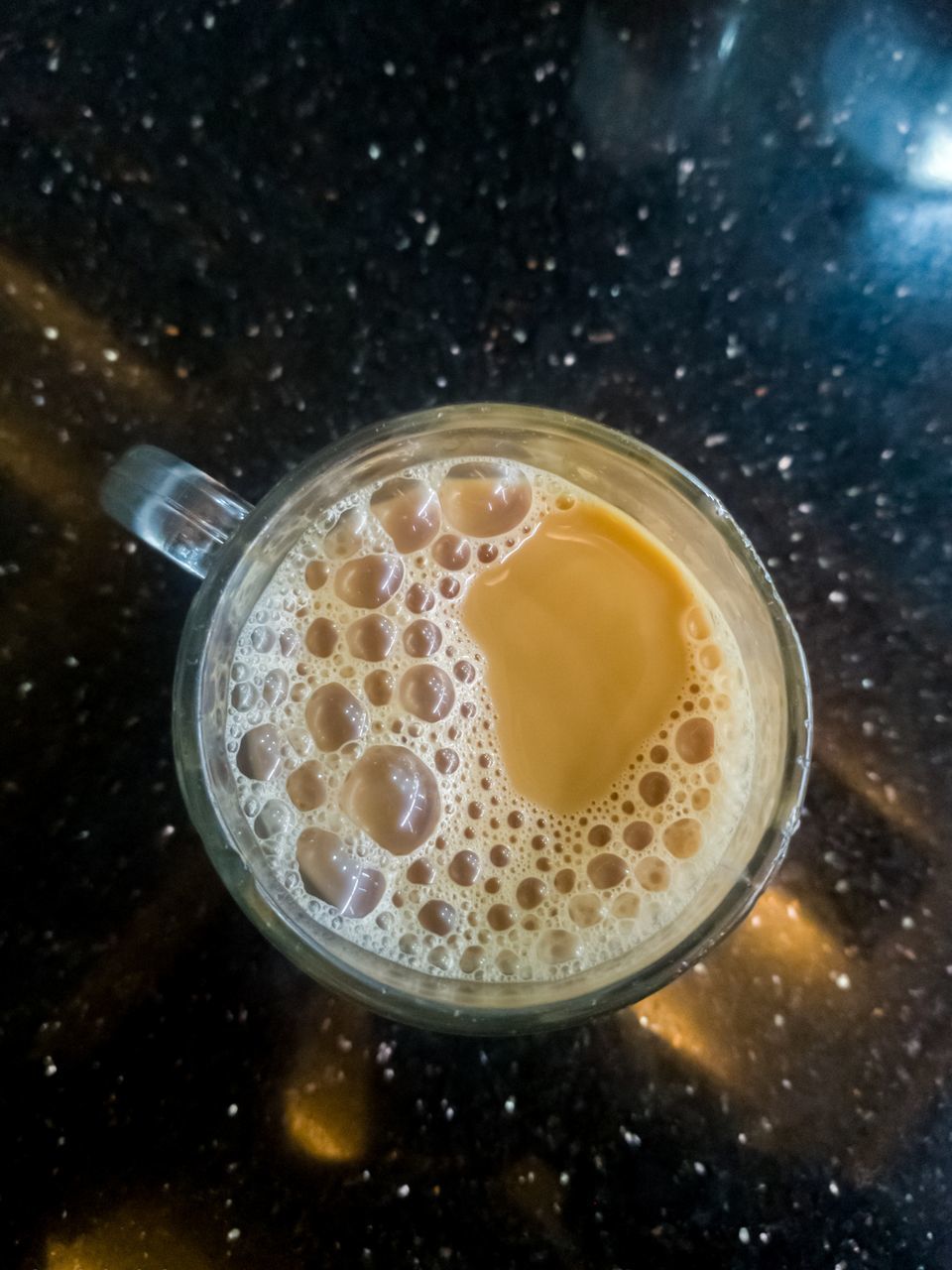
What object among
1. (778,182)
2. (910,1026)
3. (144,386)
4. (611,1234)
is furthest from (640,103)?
(611,1234)

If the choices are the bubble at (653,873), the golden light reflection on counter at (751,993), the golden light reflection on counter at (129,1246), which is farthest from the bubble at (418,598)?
the golden light reflection on counter at (129,1246)

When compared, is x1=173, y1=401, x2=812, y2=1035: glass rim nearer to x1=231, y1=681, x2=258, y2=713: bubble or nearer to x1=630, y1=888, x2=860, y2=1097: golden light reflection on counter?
x1=231, y1=681, x2=258, y2=713: bubble

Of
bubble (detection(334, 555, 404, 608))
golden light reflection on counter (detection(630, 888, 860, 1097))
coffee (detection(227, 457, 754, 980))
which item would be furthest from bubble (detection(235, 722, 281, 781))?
golden light reflection on counter (detection(630, 888, 860, 1097))

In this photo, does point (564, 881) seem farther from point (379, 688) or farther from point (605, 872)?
point (379, 688)

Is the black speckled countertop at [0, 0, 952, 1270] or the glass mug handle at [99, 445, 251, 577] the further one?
the black speckled countertop at [0, 0, 952, 1270]

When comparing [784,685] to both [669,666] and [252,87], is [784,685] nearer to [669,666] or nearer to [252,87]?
[669,666]
